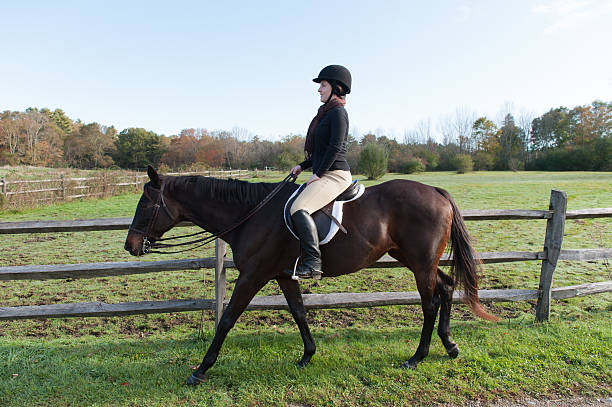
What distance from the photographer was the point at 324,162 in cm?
346

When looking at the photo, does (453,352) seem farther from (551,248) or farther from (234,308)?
(234,308)

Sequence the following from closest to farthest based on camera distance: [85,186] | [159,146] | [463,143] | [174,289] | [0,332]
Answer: [0,332] → [174,289] → [85,186] → [159,146] → [463,143]

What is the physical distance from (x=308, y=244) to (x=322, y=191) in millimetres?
536

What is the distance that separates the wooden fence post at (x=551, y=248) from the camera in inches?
185

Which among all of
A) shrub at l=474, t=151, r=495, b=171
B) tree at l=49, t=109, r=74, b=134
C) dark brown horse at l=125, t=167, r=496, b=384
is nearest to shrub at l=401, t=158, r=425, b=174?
shrub at l=474, t=151, r=495, b=171

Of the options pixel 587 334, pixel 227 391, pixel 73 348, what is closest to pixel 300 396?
pixel 227 391

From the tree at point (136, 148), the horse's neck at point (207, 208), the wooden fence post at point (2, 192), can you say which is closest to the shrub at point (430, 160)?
the tree at point (136, 148)

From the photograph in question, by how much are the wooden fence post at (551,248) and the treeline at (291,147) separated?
1699 inches

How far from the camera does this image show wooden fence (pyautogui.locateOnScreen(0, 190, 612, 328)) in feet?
13.6

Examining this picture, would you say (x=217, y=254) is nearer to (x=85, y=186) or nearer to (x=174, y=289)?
(x=174, y=289)

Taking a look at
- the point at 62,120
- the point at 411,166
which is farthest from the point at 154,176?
the point at 62,120

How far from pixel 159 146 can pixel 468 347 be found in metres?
68.6

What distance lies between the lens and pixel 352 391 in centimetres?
327

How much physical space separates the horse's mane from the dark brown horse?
1 centimetres
